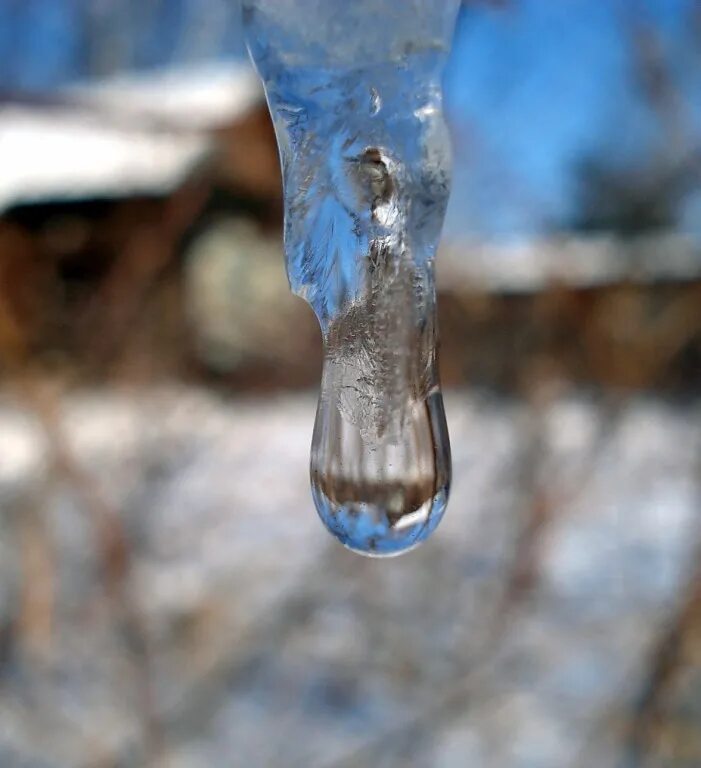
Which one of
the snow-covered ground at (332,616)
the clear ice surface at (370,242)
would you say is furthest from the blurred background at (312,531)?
the clear ice surface at (370,242)

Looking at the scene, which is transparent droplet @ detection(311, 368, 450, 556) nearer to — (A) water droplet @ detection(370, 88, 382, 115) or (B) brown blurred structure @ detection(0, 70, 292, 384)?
(A) water droplet @ detection(370, 88, 382, 115)

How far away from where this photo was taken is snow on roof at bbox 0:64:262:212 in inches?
56.1

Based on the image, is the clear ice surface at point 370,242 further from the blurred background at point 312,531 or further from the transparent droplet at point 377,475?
the blurred background at point 312,531

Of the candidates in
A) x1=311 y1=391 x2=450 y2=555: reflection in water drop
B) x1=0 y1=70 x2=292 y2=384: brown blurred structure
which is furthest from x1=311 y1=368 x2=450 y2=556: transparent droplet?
x1=0 y1=70 x2=292 y2=384: brown blurred structure

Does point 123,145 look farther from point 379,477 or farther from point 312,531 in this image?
point 379,477

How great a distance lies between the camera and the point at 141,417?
A: 5.36 ft

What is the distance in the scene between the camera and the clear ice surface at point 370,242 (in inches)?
7.5

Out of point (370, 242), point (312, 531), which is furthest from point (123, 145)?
point (370, 242)

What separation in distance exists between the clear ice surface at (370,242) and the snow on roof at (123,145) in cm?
81

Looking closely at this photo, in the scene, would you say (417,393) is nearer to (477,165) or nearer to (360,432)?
(360,432)

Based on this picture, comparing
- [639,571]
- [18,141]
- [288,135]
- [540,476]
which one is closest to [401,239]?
[288,135]

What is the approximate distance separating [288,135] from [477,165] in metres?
1.34

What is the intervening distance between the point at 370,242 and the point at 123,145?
11.4 feet

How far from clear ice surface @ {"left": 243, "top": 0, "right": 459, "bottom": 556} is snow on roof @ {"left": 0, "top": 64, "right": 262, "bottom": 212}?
31.9 inches
